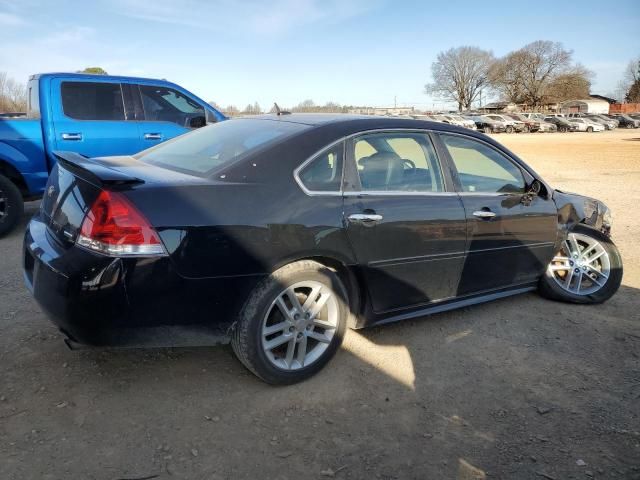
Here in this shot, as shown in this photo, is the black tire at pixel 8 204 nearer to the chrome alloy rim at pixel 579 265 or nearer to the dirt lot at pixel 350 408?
the dirt lot at pixel 350 408

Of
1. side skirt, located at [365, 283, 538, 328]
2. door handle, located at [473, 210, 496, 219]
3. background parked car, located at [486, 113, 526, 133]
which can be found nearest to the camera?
side skirt, located at [365, 283, 538, 328]

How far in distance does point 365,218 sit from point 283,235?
561mm

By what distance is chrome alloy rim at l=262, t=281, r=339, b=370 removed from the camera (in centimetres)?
288

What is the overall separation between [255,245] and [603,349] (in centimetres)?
261

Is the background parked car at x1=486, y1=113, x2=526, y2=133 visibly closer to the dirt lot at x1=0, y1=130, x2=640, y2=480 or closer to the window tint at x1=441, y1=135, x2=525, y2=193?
the window tint at x1=441, y1=135, x2=525, y2=193

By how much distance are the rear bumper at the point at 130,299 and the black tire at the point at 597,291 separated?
111 inches

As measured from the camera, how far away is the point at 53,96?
616cm

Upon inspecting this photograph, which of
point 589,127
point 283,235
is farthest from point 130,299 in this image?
point 589,127

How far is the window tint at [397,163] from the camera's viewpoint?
10.6 feet

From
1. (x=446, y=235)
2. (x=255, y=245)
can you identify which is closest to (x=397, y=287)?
(x=446, y=235)

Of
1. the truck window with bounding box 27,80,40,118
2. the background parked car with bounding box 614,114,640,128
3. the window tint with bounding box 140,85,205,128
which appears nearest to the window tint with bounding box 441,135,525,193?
the window tint with bounding box 140,85,205,128

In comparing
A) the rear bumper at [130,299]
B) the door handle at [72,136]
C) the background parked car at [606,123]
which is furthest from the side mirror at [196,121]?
the background parked car at [606,123]

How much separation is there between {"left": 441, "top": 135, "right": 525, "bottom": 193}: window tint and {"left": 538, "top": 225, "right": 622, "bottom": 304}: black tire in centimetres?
90

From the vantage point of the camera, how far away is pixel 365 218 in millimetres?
3041
